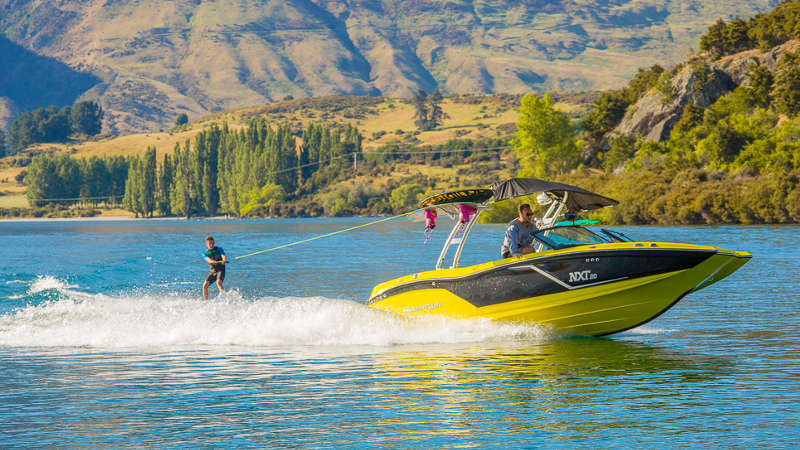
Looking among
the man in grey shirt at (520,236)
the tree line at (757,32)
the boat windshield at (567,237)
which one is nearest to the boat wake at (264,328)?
the man in grey shirt at (520,236)

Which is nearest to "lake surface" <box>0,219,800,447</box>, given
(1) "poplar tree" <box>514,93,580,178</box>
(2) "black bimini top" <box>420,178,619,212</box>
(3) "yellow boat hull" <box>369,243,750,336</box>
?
(3) "yellow boat hull" <box>369,243,750,336</box>

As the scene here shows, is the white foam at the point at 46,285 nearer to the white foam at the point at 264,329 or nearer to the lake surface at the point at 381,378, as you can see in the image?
the lake surface at the point at 381,378

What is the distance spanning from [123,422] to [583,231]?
9285 mm

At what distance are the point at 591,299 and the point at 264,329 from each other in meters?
6.91

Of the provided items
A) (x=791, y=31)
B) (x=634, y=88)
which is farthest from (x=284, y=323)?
(x=634, y=88)

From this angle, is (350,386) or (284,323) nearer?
(350,386)

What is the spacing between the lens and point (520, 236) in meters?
17.5

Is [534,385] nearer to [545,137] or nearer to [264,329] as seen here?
[264,329]

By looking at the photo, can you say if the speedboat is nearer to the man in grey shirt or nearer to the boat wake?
the man in grey shirt

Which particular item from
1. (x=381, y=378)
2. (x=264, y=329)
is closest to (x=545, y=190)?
(x=381, y=378)

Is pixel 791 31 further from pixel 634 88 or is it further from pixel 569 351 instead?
pixel 569 351

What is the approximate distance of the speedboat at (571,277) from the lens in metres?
16.7

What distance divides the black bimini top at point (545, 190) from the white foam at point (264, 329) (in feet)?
8.41

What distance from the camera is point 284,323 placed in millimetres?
19719
